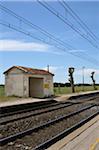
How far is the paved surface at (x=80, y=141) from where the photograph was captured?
12.5 meters

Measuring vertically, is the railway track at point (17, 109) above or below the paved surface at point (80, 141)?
above

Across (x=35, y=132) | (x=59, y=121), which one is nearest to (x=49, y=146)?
(x=35, y=132)

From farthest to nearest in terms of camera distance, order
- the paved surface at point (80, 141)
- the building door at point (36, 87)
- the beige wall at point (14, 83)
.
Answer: the building door at point (36, 87), the beige wall at point (14, 83), the paved surface at point (80, 141)

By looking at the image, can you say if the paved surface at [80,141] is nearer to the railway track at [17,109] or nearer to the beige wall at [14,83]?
the railway track at [17,109]

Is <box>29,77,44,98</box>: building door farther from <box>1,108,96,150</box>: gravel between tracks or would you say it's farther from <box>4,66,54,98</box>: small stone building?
<box>1,108,96,150</box>: gravel between tracks

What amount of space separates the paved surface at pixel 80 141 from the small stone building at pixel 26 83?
27.4m

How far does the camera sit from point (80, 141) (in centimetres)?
1381

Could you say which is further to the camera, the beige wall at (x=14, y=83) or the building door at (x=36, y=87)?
the building door at (x=36, y=87)

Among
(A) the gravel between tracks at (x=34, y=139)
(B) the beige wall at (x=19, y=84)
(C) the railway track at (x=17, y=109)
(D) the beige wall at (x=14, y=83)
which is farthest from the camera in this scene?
(D) the beige wall at (x=14, y=83)

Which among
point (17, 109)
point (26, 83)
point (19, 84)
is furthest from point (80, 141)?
point (19, 84)

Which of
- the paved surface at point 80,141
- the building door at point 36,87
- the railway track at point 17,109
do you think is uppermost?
the building door at point 36,87

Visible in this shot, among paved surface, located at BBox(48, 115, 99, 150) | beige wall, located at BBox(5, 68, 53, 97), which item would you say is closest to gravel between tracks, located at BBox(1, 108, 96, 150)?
paved surface, located at BBox(48, 115, 99, 150)

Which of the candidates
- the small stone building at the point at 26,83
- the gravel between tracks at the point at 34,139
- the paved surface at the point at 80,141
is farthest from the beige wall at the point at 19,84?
the paved surface at the point at 80,141

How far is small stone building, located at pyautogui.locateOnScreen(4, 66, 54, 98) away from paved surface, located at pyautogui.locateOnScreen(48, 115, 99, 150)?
27353 mm
